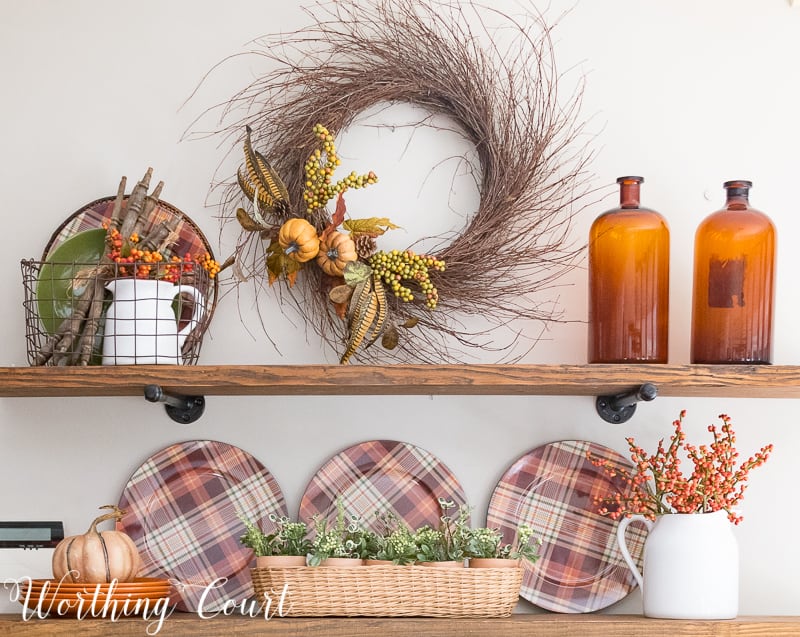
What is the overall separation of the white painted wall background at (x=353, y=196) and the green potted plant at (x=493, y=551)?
0.19 meters

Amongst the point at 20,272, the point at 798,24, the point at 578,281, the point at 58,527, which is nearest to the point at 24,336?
the point at 20,272

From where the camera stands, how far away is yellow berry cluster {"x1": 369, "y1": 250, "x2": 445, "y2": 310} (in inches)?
64.2

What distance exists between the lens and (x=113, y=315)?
61.1 inches

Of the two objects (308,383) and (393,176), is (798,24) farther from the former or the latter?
(308,383)

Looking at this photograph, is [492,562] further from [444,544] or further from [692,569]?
[692,569]

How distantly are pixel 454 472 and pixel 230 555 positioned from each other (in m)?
0.40

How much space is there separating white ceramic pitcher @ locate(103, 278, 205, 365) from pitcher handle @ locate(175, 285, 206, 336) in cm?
3

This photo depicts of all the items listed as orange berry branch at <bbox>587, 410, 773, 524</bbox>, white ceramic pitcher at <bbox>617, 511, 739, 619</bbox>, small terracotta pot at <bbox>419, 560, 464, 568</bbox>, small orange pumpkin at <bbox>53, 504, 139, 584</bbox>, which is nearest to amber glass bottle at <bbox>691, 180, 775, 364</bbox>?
orange berry branch at <bbox>587, 410, 773, 524</bbox>

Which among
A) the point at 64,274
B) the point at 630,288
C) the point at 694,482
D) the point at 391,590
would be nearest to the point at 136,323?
the point at 64,274

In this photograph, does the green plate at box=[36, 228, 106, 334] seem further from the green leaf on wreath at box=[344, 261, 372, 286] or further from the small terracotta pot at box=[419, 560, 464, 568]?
the small terracotta pot at box=[419, 560, 464, 568]

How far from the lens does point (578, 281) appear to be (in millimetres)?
1757

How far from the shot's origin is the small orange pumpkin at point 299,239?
1.62 m

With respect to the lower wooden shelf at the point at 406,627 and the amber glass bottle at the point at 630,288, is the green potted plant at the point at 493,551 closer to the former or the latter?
the lower wooden shelf at the point at 406,627

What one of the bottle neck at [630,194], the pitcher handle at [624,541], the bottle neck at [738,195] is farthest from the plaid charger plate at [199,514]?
the bottle neck at [738,195]
